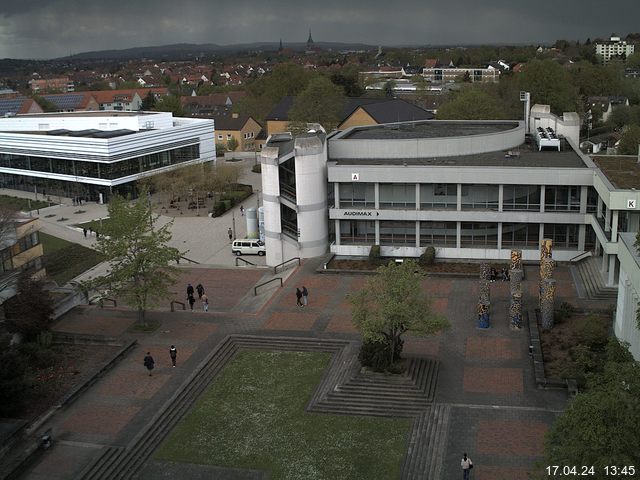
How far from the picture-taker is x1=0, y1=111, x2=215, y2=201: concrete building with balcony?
7050cm

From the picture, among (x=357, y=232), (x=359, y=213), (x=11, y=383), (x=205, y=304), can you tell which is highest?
(x=359, y=213)

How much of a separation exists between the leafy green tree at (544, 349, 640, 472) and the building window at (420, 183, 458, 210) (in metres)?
27.5

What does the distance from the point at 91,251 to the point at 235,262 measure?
12.2 metres

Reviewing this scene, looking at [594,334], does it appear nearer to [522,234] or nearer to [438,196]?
[522,234]

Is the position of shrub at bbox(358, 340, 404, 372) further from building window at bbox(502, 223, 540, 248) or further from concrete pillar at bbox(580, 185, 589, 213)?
concrete pillar at bbox(580, 185, 589, 213)

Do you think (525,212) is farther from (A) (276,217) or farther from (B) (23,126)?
(B) (23,126)

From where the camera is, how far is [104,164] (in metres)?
70.1

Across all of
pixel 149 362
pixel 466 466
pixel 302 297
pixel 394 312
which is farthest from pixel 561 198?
pixel 149 362

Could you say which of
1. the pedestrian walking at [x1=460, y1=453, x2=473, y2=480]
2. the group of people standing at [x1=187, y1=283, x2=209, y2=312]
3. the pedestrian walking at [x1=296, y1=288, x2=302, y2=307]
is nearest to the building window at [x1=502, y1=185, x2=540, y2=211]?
the pedestrian walking at [x1=296, y1=288, x2=302, y2=307]

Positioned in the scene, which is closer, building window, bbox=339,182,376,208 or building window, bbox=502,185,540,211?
building window, bbox=502,185,540,211

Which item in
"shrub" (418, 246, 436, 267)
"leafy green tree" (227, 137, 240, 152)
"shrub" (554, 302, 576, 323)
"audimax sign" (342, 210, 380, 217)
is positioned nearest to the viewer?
"shrub" (554, 302, 576, 323)

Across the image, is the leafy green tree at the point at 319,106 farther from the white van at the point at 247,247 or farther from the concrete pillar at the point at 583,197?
the concrete pillar at the point at 583,197

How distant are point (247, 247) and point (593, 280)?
22425 mm

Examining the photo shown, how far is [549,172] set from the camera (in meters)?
42.0
